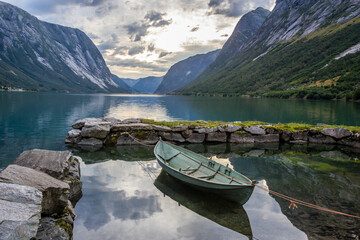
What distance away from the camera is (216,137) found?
2712 centimetres

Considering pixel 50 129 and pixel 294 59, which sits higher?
pixel 294 59

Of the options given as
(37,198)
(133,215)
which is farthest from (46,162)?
(37,198)

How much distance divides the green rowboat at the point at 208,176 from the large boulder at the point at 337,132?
1841cm

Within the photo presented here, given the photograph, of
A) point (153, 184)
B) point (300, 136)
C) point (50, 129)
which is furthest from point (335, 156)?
A: point (50, 129)

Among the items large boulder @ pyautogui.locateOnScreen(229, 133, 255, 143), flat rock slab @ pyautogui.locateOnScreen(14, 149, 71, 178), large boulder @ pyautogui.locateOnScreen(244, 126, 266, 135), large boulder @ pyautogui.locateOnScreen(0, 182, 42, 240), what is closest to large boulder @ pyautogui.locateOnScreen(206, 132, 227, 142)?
large boulder @ pyautogui.locateOnScreen(229, 133, 255, 143)

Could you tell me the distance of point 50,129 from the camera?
108ft

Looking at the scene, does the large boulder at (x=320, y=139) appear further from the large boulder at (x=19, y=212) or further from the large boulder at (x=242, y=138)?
the large boulder at (x=19, y=212)

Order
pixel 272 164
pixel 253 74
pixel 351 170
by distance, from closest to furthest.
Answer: pixel 351 170 → pixel 272 164 → pixel 253 74

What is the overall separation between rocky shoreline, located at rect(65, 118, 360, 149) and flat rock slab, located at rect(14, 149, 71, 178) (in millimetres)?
11604

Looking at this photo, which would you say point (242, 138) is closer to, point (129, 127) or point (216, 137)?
point (216, 137)

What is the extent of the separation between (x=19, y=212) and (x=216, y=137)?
22.5 meters

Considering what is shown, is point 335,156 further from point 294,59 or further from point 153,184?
point 294,59

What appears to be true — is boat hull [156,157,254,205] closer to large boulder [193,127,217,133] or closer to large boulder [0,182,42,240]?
large boulder [0,182,42,240]

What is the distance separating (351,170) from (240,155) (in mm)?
8389
